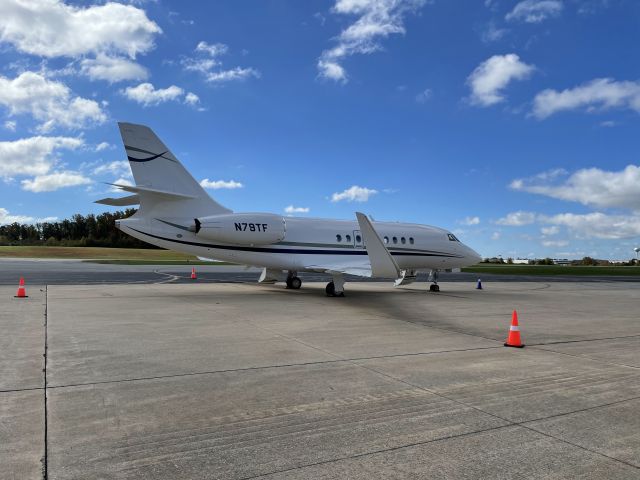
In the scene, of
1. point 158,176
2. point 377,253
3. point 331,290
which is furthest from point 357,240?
point 158,176

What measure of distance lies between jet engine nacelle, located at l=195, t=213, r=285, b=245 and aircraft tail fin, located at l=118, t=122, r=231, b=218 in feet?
2.66

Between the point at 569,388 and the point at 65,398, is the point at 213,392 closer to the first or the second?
the point at 65,398

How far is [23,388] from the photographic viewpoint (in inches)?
222

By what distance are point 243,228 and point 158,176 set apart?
3.45 m

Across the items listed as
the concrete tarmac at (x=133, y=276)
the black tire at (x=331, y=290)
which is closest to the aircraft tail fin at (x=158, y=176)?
the black tire at (x=331, y=290)

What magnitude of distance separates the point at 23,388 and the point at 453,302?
14.2 m

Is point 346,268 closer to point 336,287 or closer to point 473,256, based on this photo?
point 336,287

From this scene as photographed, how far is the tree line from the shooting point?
3949 inches

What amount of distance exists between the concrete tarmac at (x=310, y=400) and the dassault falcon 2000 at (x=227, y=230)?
635 centimetres

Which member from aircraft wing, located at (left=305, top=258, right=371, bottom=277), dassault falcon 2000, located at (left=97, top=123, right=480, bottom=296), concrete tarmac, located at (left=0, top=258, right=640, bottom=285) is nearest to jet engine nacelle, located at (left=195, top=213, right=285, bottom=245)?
dassault falcon 2000, located at (left=97, top=123, right=480, bottom=296)

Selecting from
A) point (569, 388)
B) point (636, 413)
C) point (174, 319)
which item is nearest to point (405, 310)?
point (174, 319)

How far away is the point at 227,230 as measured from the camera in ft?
58.0

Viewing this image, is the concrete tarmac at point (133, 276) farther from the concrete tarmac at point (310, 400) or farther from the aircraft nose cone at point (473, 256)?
the concrete tarmac at point (310, 400)

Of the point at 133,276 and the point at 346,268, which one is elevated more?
the point at 346,268
